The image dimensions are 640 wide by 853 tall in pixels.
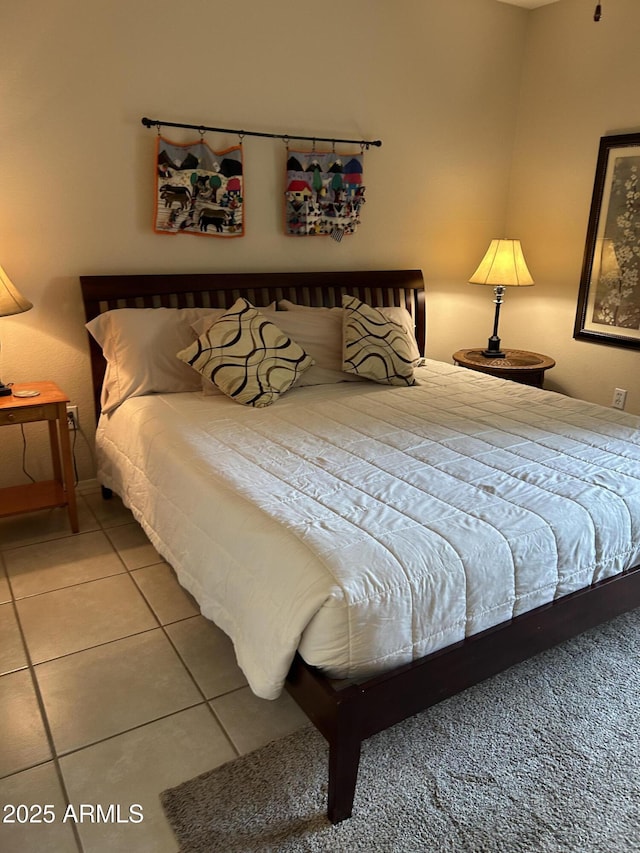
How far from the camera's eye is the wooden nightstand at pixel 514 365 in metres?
3.70

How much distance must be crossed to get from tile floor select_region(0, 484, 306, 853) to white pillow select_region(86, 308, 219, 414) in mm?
742

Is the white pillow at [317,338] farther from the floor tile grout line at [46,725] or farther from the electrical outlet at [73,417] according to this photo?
the floor tile grout line at [46,725]

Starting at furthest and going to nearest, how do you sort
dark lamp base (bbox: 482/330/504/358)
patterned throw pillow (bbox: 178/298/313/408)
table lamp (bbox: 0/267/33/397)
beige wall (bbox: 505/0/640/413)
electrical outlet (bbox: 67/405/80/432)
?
dark lamp base (bbox: 482/330/504/358)
beige wall (bbox: 505/0/640/413)
electrical outlet (bbox: 67/405/80/432)
patterned throw pillow (bbox: 178/298/313/408)
table lamp (bbox: 0/267/33/397)

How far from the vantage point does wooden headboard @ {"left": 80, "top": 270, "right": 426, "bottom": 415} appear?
119 inches

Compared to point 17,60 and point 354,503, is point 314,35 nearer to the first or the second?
point 17,60

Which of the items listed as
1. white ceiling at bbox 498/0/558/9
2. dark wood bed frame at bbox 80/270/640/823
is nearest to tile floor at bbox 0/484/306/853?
dark wood bed frame at bbox 80/270/640/823

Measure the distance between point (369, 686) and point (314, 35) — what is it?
325 centimetres

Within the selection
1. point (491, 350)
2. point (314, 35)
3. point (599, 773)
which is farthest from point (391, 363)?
point (599, 773)

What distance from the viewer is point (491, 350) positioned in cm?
400

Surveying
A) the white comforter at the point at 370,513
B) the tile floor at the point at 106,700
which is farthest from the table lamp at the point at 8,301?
the tile floor at the point at 106,700

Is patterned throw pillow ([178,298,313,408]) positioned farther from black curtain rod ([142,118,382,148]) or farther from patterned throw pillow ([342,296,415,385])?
black curtain rod ([142,118,382,148])

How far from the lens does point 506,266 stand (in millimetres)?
3852

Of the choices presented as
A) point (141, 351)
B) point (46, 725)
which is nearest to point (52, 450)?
point (141, 351)

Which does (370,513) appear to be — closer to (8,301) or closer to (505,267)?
(8,301)
